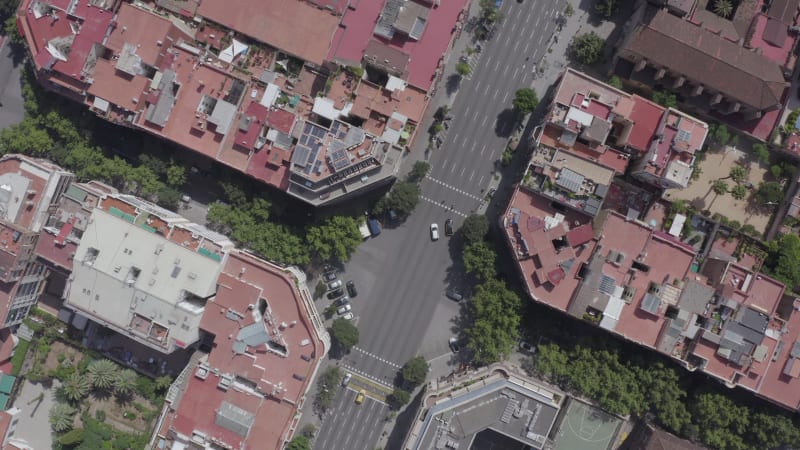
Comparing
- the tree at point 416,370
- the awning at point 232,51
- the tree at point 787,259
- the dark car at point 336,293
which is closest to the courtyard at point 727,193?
the tree at point 787,259

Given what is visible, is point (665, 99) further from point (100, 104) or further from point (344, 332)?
point (100, 104)

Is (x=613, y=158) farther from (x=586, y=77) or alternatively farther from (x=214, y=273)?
(x=214, y=273)

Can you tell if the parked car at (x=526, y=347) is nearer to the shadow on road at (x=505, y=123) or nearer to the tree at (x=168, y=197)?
the shadow on road at (x=505, y=123)

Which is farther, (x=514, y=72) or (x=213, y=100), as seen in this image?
(x=514, y=72)

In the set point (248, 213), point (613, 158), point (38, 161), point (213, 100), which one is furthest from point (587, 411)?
point (38, 161)

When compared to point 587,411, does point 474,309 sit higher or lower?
higher

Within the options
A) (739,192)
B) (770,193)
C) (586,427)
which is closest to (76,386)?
(586,427)

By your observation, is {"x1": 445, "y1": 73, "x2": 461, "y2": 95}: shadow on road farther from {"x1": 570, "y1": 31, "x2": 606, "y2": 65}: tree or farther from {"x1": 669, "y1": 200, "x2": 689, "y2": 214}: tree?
{"x1": 669, "y1": 200, "x2": 689, "y2": 214}: tree
